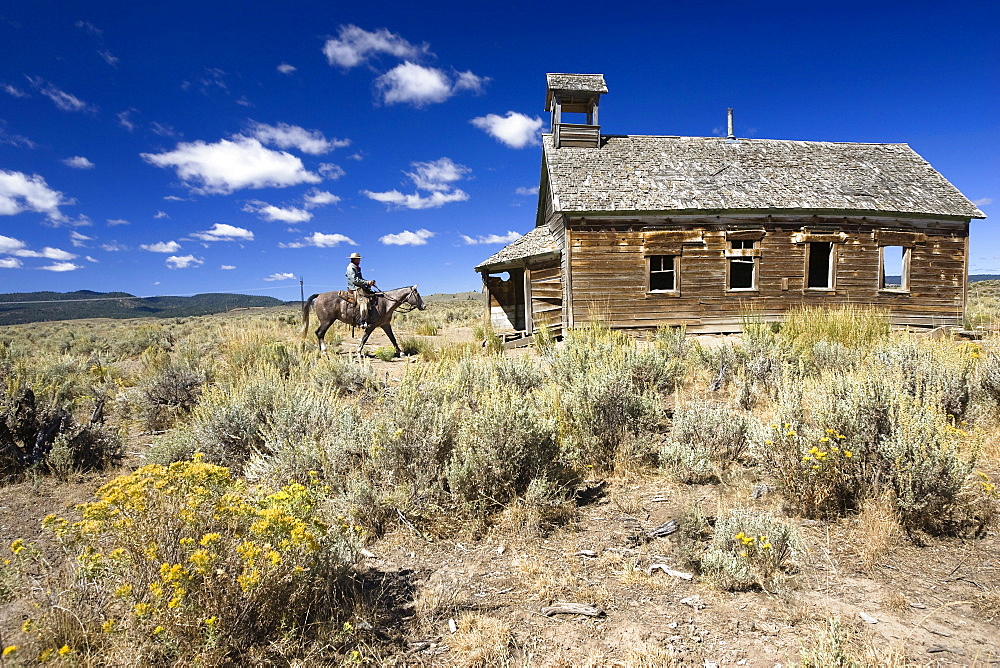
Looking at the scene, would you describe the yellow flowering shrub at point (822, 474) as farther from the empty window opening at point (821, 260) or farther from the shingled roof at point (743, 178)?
the empty window opening at point (821, 260)

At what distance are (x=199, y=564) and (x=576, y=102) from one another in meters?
15.1

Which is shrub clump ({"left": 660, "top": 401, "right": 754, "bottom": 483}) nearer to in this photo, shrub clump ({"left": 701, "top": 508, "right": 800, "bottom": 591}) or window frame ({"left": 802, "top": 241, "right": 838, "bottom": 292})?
shrub clump ({"left": 701, "top": 508, "right": 800, "bottom": 591})

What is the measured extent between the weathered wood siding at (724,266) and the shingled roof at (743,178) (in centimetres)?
43

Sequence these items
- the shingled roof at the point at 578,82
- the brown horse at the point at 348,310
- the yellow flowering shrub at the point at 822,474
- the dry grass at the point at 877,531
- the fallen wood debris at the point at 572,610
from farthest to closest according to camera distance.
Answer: the shingled roof at the point at 578,82
the brown horse at the point at 348,310
the yellow flowering shrub at the point at 822,474
the dry grass at the point at 877,531
the fallen wood debris at the point at 572,610

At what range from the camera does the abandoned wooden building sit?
39.5 feet

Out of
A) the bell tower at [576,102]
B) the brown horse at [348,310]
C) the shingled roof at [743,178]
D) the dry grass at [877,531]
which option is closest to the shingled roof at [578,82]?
the bell tower at [576,102]

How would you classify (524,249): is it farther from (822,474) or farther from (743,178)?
(822,474)

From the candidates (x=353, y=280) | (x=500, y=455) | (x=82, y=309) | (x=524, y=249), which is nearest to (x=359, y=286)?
(x=353, y=280)

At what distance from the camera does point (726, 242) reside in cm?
1226

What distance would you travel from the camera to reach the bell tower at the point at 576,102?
13.8 m

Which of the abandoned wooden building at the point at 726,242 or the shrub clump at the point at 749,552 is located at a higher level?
the abandoned wooden building at the point at 726,242

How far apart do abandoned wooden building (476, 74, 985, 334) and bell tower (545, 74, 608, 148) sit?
96 centimetres

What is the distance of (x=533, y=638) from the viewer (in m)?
2.25

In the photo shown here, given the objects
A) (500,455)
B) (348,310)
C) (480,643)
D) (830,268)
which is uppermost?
(830,268)
